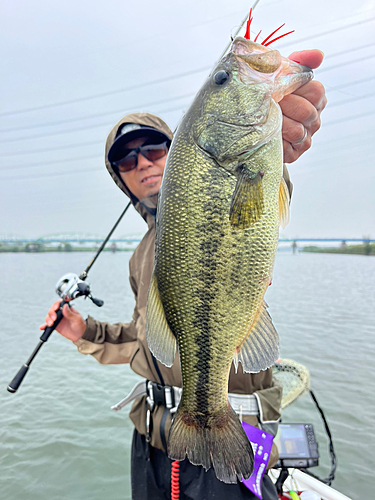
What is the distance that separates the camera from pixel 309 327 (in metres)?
11.5

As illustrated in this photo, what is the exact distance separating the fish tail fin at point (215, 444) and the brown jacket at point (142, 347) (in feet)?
1.91

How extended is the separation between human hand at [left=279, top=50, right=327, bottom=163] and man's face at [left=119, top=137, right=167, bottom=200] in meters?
1.15

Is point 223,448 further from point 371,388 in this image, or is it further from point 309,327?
point 309,327

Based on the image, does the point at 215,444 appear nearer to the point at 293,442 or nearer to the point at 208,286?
the point at 208,286

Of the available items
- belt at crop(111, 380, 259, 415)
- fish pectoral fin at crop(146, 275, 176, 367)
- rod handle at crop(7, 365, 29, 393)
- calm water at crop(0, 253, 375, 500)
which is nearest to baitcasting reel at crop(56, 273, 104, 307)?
rod handle at crop(7, 365, 29, 393)

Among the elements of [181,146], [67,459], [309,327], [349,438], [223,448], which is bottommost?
[67,459]

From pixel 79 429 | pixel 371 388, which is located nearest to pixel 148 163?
pixel 79 429

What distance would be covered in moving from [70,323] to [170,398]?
121 cm

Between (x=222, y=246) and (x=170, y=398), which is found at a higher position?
(x=222, y=246)

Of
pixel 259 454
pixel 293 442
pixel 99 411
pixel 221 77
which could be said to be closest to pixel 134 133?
pixel 221 77

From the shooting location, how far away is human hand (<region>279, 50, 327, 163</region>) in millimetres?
1483

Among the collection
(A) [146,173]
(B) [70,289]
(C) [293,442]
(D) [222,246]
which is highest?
(A) [146,173]

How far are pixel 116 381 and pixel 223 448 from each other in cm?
699

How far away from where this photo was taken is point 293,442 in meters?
2.94
